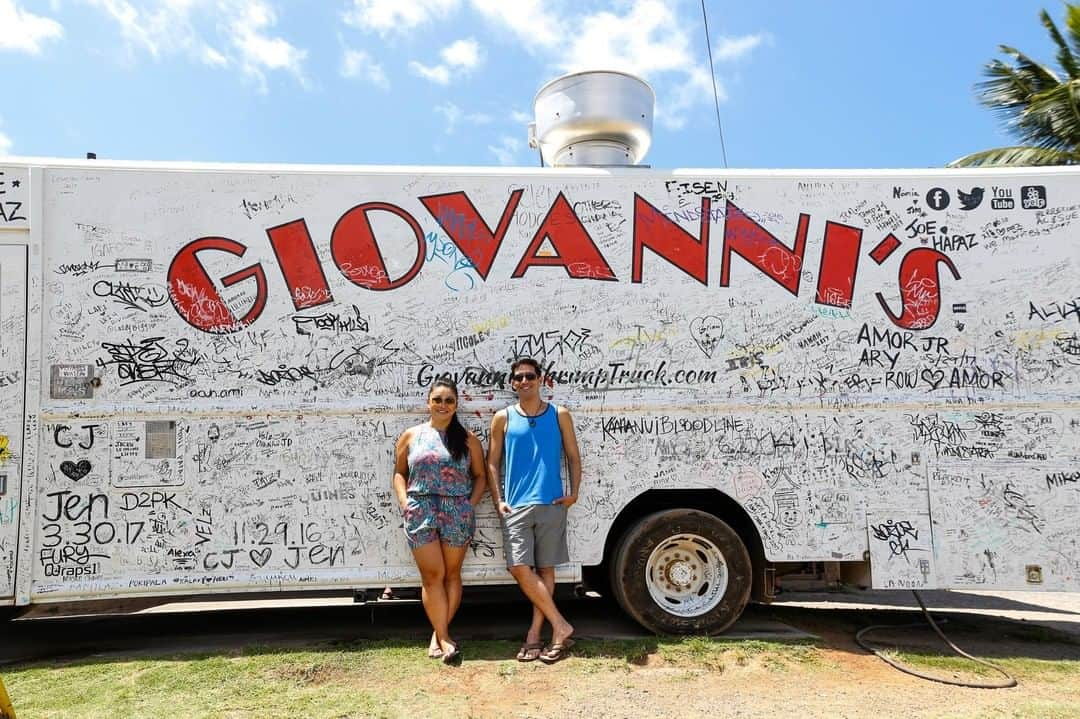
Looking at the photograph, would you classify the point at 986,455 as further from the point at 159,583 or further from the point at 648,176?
the point at 159,583

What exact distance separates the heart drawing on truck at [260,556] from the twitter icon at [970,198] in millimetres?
5138

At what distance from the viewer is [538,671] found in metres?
4.12

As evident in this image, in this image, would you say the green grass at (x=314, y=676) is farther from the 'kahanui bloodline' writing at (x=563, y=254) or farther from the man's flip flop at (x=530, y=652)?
the 'kahanui bloodline' writing at (x=563, y=254)

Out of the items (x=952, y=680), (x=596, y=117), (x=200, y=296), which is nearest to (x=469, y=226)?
(x=596, y=117)

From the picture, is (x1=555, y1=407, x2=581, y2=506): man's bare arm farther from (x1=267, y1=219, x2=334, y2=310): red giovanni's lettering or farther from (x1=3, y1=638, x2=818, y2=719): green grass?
(x1=267, y1=219, x2=334, y2=310): red giovanni's lettering

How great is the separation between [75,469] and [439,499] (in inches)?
88.5

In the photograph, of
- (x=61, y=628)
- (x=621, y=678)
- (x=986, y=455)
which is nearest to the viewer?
(x=621, y=678)

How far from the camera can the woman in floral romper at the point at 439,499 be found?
432 cm

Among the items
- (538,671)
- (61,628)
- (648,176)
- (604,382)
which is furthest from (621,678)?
(61,628)

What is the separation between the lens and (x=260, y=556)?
4.42 m

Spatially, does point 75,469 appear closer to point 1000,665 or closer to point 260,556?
point 260,556

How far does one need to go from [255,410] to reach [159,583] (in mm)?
1204

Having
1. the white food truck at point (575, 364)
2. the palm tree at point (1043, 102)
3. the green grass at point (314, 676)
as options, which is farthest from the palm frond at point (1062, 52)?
the green grass at point (314, 676)

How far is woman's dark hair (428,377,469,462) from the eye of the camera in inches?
172
